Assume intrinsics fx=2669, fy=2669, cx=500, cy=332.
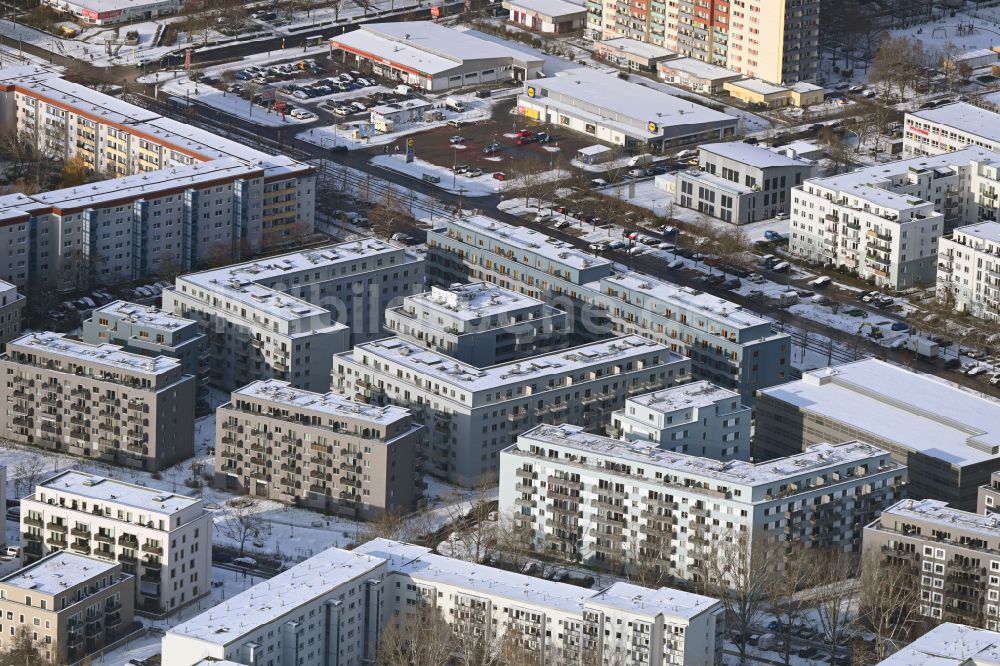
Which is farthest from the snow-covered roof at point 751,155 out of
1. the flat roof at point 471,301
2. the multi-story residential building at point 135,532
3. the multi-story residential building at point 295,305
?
the multi-story residential building at point 135,532

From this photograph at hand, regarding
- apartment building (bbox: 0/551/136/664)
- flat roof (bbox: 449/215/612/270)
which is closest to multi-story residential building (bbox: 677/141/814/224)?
flat roof (bbox: 449/215/612/270)

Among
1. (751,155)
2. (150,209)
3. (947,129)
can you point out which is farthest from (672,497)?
(947,129)

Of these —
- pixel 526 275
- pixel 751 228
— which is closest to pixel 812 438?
pixel 526 275

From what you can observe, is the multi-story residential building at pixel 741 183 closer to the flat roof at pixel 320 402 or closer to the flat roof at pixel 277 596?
the flat roof at pixel 320 402

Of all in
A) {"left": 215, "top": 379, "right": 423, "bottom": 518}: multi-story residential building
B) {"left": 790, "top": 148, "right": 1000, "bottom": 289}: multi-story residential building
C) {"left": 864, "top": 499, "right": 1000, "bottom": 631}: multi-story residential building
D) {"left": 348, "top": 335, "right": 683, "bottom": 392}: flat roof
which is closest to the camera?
{"left": 864, "top": 499, "right": 1000, "bottom": 631}: multi-story residential building

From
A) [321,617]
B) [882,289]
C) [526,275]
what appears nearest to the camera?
[321,617]

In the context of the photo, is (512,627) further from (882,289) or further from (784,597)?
(882,289)

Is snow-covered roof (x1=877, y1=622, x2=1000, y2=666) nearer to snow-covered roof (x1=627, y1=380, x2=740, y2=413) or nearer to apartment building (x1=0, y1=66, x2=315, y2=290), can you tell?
snow-covered roof (x1=627, y1=380, x2=740, y2=413)
